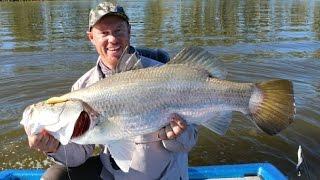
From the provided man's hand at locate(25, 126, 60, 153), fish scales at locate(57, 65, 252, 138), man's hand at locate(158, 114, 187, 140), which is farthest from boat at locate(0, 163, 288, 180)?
fish scales at locate(57, 65, 252, 138)

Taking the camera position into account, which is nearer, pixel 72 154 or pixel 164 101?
pixel 164 101

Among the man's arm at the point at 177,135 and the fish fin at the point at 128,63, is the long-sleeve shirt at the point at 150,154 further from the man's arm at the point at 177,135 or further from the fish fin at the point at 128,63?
the fish fin at the point at 128,63

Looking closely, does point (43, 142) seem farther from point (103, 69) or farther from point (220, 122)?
point (220, 122)

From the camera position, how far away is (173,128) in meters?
3.56

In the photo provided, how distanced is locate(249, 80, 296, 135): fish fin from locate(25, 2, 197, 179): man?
695 mm

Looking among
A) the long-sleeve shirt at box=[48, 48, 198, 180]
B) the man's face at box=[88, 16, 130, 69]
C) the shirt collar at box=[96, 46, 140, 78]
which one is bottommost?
the long-sleeve shirt at box=[48, 48, 198, 180]

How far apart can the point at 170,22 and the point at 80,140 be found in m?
20.5

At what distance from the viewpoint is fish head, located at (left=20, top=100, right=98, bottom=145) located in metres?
3.12

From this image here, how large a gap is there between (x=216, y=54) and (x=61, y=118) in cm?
1133

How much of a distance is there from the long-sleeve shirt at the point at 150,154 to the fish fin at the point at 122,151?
0.18 m

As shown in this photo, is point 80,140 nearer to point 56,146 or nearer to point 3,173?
point 56,146

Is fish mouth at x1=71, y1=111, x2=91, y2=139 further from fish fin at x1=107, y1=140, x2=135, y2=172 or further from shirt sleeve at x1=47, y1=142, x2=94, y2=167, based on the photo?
shirt sleeve at x1=47, y1=142, x2=94, y2=167

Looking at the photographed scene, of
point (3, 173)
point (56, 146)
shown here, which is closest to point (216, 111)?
point (56, 146)

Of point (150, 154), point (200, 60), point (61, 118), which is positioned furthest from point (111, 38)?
point (61, 118)
